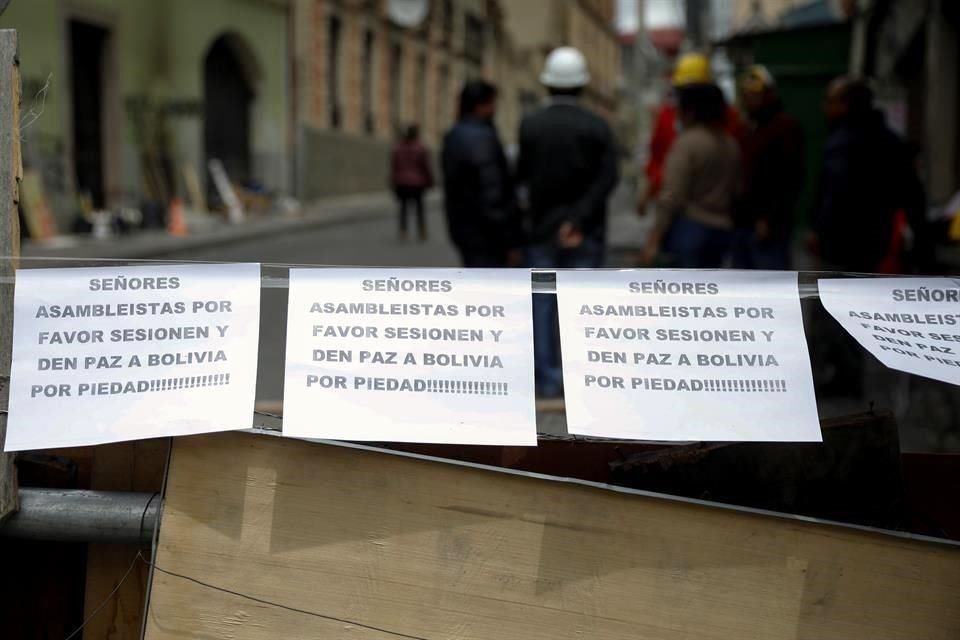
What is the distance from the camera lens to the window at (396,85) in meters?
32.4

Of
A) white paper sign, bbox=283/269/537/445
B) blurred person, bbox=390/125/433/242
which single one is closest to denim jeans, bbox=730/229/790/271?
white paper sign, bbox=283/269/537/445

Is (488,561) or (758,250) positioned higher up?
(758,250)

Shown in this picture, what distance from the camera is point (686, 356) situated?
88.5 inches

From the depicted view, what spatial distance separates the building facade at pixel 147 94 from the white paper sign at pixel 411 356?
530 inches

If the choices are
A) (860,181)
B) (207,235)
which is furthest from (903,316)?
(207,235)

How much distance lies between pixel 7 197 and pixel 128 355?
0.37 meters

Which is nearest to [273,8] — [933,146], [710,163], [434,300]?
[933,146]

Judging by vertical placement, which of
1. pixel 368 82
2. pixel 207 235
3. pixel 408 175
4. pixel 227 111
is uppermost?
pixel 368 82

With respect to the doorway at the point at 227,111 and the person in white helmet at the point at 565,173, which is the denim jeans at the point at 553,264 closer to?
the person in white helmet at the point at 565,173

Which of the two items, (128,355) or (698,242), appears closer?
(128,355)

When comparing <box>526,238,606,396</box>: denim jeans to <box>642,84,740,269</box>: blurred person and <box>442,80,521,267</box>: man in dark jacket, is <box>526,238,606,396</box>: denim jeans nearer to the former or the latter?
<box>442,80,521,267</box>: man in dark jacket

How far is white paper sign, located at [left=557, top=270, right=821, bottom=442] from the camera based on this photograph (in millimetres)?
2191

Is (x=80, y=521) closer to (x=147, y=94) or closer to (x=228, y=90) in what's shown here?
(x=147, y=94)

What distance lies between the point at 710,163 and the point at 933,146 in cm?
475
